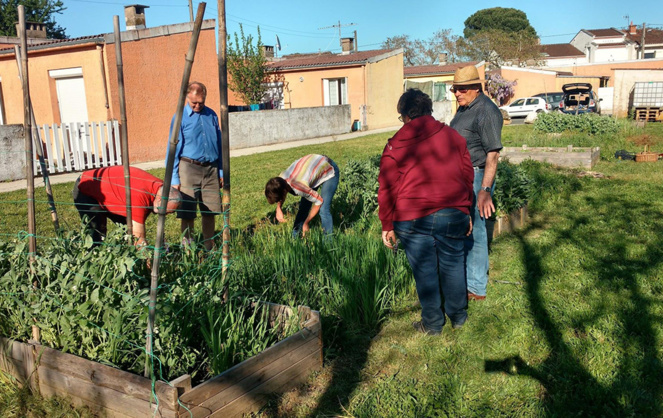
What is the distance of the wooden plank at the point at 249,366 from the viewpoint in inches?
107

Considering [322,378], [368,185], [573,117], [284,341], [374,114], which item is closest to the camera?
[284,341]

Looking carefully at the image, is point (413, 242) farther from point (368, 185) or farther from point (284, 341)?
point (368, 185)

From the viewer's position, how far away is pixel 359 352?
384cm

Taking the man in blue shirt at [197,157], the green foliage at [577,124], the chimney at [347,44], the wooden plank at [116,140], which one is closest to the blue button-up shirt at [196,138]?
the man in blue shirt at [197,157]

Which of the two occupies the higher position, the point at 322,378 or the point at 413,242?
the point at 413,242

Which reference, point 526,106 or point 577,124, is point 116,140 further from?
point 526,106

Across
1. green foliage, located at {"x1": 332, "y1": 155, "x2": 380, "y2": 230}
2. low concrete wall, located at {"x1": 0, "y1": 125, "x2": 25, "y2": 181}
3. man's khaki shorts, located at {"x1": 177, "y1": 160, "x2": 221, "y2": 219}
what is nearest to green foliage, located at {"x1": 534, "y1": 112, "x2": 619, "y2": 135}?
green foliage, located at {"x1": 332, "y1": 155, "x2": 380, "y2": 230}

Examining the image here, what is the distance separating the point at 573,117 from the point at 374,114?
14222mm

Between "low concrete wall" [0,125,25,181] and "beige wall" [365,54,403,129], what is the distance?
61.0 feet

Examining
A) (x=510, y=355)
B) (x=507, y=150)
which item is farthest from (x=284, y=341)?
(x=507, y=150)

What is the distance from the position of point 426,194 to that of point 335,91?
26.5m

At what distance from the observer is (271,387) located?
10.4ft

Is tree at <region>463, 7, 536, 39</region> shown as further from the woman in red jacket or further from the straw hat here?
the woman in red jacket

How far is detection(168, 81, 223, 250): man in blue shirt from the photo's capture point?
18.2ft
